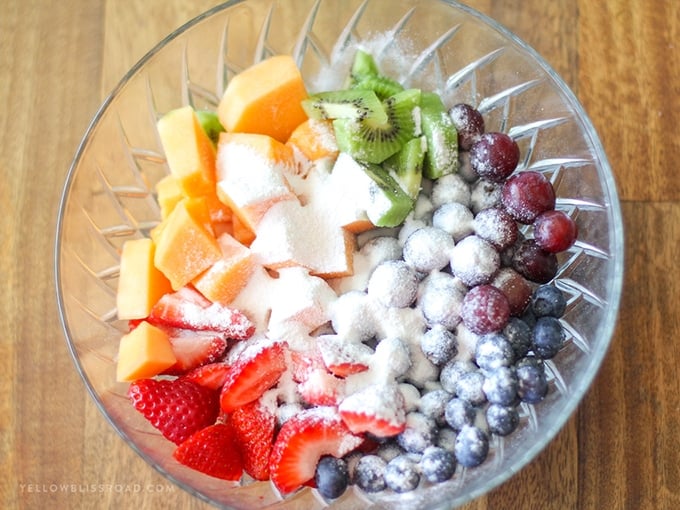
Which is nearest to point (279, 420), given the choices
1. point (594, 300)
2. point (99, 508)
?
point (99, 508)

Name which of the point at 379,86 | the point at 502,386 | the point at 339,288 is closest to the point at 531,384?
the point at 502,386

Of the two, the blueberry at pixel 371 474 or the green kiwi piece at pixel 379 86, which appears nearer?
the blueberry at pixel 371 474

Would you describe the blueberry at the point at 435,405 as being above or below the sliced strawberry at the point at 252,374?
below

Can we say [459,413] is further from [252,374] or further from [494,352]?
[252,374]

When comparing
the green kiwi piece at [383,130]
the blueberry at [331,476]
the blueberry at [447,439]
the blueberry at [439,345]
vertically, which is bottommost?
the blueberry at [331,476]

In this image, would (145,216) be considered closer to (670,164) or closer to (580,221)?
(580,221)

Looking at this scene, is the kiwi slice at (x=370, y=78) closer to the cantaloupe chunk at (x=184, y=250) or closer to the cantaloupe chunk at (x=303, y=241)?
the cantaloupe chunk at (x=303, y=241)

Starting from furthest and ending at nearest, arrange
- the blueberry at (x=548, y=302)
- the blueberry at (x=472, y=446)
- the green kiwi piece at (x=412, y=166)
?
the green kiwi piece at (x=412, y=166)
the blueberry at (x=548, y=302)
the blueberry at (x=472, y=446)

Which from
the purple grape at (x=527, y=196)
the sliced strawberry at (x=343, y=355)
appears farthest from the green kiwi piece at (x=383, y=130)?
the sliced strawberry at (x=343, y=355)
